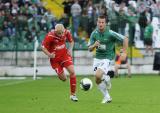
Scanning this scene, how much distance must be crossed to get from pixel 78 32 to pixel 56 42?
16.6 metres

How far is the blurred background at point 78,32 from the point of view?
36.8 meters

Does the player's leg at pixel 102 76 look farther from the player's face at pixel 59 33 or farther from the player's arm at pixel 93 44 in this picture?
the player's face at pixel 59 33

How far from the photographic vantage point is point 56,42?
20.6 m

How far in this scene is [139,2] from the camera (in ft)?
125

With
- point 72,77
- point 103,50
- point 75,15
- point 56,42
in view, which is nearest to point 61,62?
point 56,42

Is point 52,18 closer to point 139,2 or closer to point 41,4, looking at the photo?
point 41,4

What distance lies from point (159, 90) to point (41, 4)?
655 inches

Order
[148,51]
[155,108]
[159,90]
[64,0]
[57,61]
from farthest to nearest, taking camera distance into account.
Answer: [64,0]
[148,51]
[159,90]
[57,61]
[155,108]

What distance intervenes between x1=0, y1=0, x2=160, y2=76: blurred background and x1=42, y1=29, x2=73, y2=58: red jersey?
15500mm

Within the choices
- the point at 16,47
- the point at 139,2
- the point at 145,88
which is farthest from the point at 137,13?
the point at 145,88

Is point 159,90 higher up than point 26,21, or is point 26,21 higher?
point 26,21

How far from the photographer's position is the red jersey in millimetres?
20500

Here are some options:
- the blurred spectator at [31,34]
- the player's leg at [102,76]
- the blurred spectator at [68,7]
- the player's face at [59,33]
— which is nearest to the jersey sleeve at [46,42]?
the player's face at [59,33]

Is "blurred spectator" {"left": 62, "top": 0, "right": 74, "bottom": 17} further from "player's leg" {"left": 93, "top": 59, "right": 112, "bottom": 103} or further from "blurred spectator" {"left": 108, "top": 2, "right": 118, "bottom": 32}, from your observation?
"player's leg" {"left": 93, "top": 59, "right": 112, "bottom": 103}
